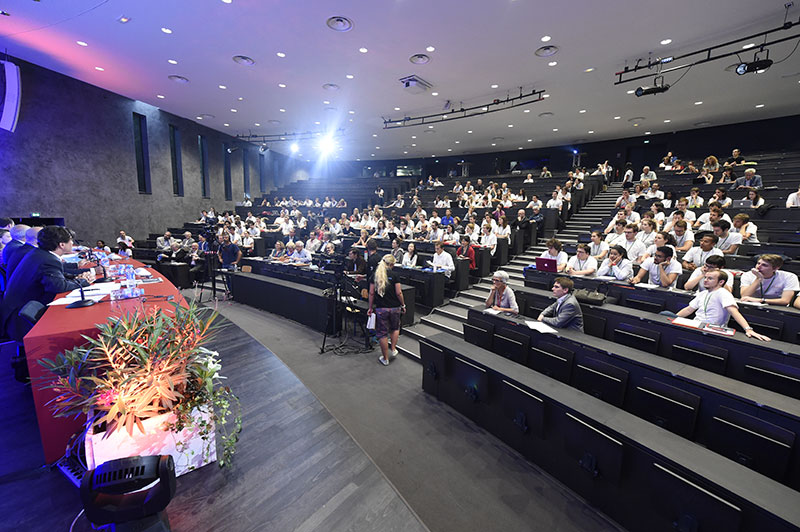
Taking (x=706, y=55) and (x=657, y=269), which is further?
(x=706, y=55)

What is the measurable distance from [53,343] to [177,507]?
1289mm

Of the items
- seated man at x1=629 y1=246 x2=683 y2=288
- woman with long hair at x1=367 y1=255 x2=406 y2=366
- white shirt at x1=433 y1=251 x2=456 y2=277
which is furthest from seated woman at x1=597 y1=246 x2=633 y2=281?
woman with long hair at x1=367 y1=255 x2=406 y2=366

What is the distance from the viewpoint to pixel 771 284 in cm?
370

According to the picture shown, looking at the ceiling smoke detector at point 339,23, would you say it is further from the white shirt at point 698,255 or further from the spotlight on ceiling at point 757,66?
the spotlight on ceiling at point 757,66

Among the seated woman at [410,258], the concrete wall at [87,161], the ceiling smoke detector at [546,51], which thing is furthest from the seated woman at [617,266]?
the concrete wall at [87,161]

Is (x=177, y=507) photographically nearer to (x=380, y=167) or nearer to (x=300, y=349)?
→ (x=300, y=349)

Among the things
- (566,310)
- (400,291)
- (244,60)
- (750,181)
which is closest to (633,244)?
(566,310)

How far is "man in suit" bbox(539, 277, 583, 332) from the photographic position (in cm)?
367

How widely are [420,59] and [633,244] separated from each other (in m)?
6.02

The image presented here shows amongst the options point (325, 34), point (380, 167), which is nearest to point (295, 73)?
point (325, 34)

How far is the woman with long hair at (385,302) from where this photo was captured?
4.57 metres

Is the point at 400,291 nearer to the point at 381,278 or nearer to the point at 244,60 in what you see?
the point at 381,278

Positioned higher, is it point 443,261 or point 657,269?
point 657,269

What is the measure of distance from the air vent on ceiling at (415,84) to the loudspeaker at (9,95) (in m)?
9.43
